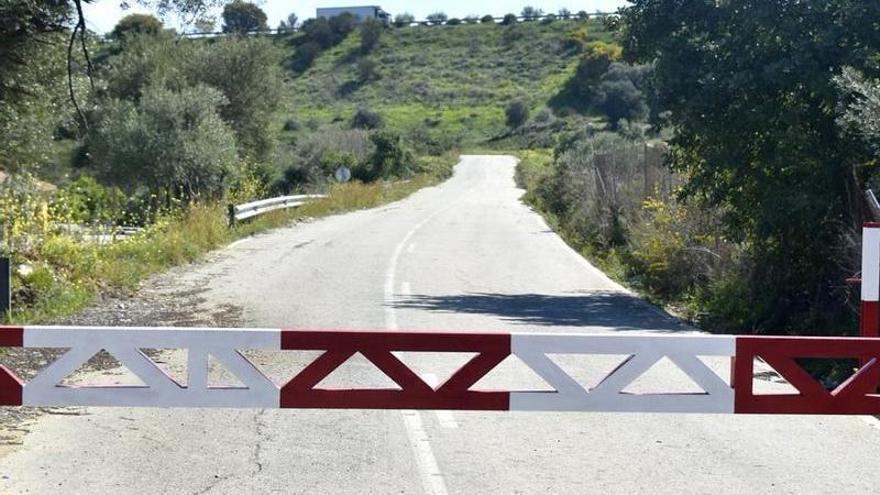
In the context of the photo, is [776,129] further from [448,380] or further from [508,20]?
[508,20]

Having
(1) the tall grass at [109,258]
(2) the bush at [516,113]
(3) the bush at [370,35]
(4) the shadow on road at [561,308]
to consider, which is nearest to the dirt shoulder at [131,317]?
(1) the tall grass at [109,258]

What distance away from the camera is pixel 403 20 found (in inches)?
5389

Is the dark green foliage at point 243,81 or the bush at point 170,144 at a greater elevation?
the dark green foliage at point 243,81

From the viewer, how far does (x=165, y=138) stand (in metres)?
40.1

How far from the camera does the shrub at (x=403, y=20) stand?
135500mm

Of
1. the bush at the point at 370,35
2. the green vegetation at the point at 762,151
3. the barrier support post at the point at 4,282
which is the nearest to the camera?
the barrier support post at the point at 4,282

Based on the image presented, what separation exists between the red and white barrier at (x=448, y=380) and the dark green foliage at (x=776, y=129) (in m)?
7.12

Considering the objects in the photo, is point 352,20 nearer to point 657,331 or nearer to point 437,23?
point 437,23

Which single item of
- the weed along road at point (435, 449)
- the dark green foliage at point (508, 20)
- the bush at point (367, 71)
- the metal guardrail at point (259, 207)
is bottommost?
the metal guardrail at point (259, 207)

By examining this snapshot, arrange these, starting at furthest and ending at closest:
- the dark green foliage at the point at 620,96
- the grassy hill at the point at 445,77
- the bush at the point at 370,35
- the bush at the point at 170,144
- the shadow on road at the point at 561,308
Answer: the bush at the point at 370,35 < the grassy hill at the point at 445,77 < the dark green foliage at the point at 620,96 < the bush at the point at 170,144 < the shadow on road at the point at 561,308

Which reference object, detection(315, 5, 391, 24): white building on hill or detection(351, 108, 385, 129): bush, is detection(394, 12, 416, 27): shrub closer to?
detection(315, 5, 391, 24): white building on hill

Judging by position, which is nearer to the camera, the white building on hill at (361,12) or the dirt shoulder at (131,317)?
the dirt shoulder at (131,317)

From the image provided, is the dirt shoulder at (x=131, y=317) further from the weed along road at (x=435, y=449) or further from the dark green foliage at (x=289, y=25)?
the dark green foliage at (x=289, y=25)

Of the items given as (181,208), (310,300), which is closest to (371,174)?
(181,208)
